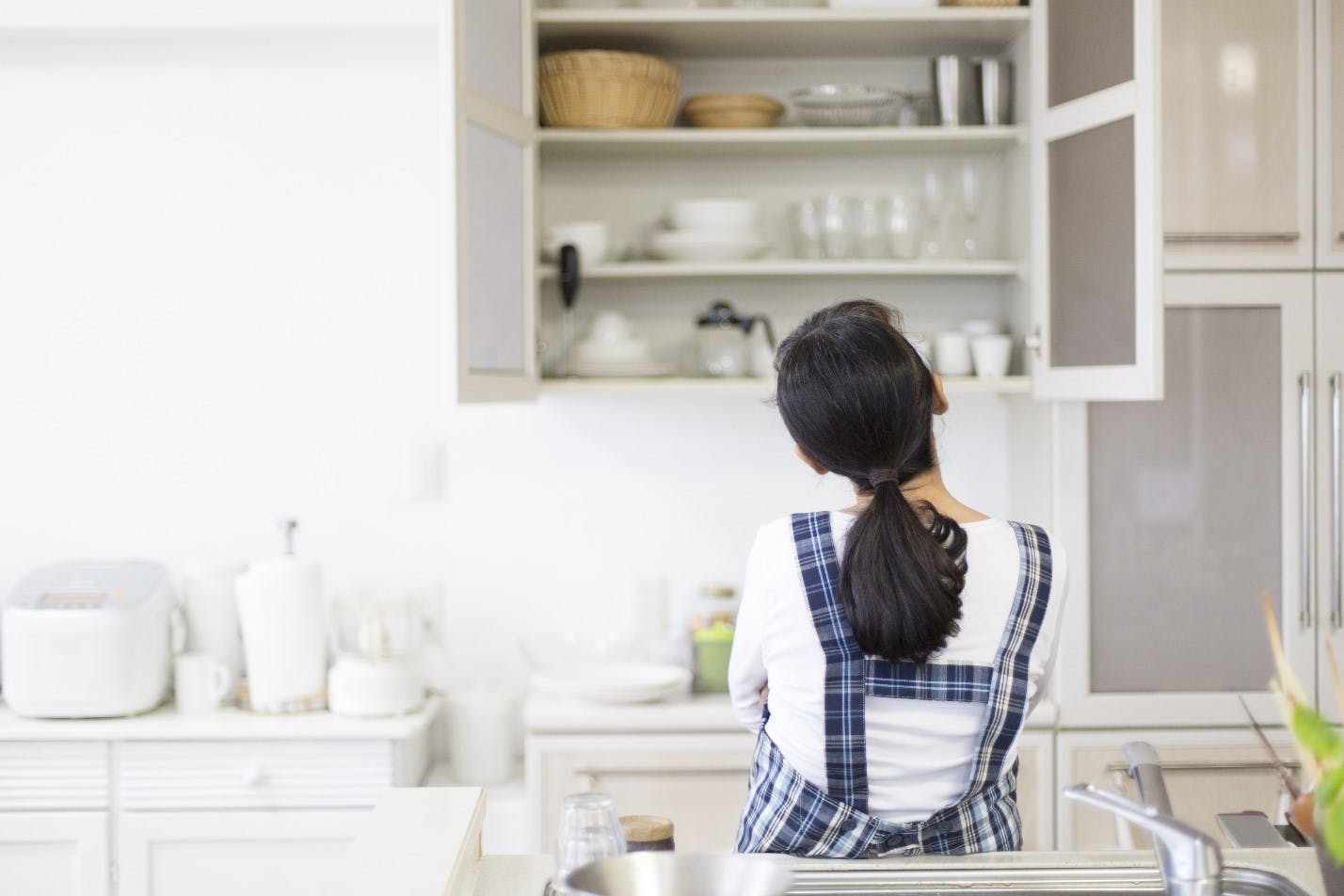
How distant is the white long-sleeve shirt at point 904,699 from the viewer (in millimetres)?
1408

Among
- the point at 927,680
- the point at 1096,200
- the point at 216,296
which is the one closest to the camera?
the point at 927,680

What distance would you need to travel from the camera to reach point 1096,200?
2453 mm

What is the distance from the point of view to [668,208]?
287cm

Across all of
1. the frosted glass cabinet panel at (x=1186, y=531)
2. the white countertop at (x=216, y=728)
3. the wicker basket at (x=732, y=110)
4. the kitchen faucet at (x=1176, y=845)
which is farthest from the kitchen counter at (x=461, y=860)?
the wicker basket at (x=732, y=110)

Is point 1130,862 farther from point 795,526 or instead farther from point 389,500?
point 389,500

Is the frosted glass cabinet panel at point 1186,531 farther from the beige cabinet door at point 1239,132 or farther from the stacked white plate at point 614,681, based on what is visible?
the stacked white plate at point 614,681

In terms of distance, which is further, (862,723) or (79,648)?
(79,648)

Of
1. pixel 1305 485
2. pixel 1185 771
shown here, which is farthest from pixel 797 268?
pixel 1185 771

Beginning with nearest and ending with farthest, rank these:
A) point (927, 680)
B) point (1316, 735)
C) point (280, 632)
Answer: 1. point (1316, 735)
2. point (927, 680)
3. point (280, 632)

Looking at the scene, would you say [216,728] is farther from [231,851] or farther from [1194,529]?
[1194,529]

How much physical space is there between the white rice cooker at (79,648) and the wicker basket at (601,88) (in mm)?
1289

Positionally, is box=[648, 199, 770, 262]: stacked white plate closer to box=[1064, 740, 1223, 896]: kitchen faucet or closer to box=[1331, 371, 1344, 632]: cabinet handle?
box=[1331, 371, 1344, 632]: cabinet handle

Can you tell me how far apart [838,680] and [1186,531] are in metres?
1.48

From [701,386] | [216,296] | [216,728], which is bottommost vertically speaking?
[216,728]
